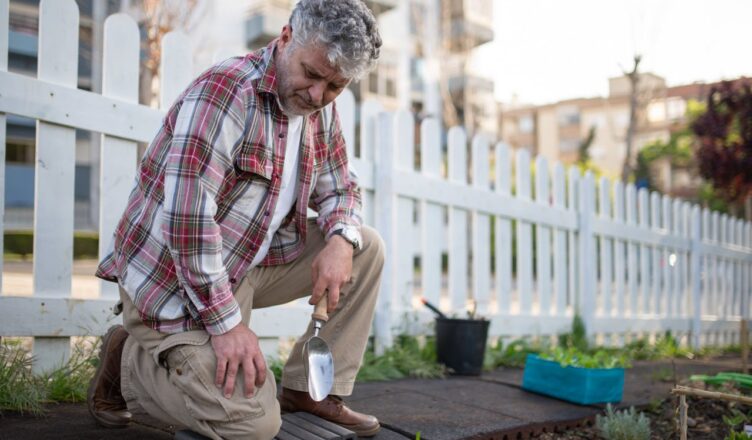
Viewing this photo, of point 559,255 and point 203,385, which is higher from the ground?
point 559,255

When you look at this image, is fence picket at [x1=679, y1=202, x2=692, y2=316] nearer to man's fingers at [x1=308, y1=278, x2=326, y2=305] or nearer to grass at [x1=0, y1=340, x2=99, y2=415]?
man's fingers at [x1=308, y1=278, x2=326, y2=305]

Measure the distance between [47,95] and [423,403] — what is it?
75.8 inches

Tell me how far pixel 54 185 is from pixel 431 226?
2.19 m

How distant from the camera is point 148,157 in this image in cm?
181

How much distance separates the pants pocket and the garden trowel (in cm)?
29

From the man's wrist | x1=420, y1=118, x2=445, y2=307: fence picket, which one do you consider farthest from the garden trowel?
x1=420, y1=118, x2=445, y2=307: fence picket

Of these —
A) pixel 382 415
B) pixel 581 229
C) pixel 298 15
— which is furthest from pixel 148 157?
pixel 581 229

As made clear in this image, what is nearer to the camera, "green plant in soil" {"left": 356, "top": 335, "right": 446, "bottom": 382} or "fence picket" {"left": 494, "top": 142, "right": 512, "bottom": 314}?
"green plant in soil" {"left": 356, "top": 335, "right": 446, "bottom": 382}

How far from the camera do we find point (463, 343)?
3312mm

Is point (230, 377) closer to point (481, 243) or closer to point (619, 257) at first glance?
point (481, 243)

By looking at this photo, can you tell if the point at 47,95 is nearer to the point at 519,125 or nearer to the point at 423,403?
the point at 423,403

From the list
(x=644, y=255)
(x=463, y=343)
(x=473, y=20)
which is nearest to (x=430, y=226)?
(x=463, y=343)

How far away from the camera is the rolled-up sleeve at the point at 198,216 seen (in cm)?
163

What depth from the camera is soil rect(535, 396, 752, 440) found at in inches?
95.7
